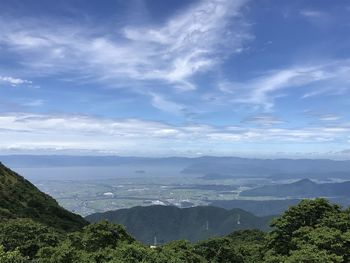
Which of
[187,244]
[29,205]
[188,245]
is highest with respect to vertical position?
[29,205]

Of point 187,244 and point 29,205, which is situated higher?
point 29,205

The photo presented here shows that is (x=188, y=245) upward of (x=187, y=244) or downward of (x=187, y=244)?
downward

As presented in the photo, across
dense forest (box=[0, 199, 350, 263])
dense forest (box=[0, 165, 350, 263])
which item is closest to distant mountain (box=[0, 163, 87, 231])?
dense forest (box=[0, 165, 350, 263])

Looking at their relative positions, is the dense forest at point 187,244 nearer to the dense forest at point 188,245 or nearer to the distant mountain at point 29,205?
the dense forest at point 188,245

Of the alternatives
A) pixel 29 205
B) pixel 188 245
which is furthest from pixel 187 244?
pixel 29 205

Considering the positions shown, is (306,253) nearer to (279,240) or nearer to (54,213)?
(279,240)

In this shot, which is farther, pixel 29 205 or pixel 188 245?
pixel 29 205

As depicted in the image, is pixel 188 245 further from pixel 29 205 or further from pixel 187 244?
pixel 29 205
